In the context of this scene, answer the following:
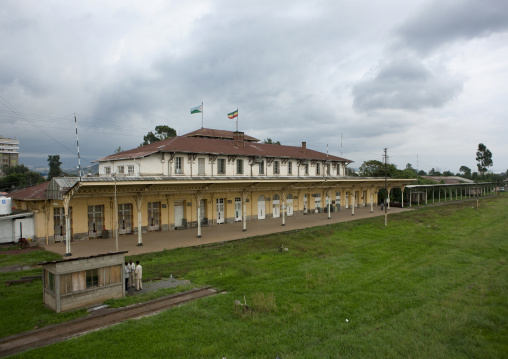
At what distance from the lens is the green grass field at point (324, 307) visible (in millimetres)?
8352

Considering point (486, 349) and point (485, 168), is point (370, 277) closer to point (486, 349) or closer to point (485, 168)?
point (486, 349)

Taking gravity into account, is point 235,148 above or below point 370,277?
above

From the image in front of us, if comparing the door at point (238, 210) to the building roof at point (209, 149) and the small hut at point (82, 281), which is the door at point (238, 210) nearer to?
the building roof at point (209, 149)

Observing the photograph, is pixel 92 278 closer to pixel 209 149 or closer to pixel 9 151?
pixel 209 149

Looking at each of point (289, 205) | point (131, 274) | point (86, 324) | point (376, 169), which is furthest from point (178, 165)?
point (376, 169)

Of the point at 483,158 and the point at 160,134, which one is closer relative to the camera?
the point at 160,134

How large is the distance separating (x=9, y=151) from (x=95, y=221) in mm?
148950

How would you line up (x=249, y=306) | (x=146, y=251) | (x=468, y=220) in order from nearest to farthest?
(x=249, y=306), (x=146, y=251), (x=468, y=220)

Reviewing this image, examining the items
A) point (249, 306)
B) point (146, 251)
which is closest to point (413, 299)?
point (249, 306)

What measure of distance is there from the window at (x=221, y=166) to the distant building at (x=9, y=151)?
12657 cm

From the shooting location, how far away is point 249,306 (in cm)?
1098

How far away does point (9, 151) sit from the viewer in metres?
138

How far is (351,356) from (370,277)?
7.03m

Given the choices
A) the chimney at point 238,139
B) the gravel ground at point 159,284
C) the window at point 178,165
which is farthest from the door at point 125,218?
the chimney at point 238,139
